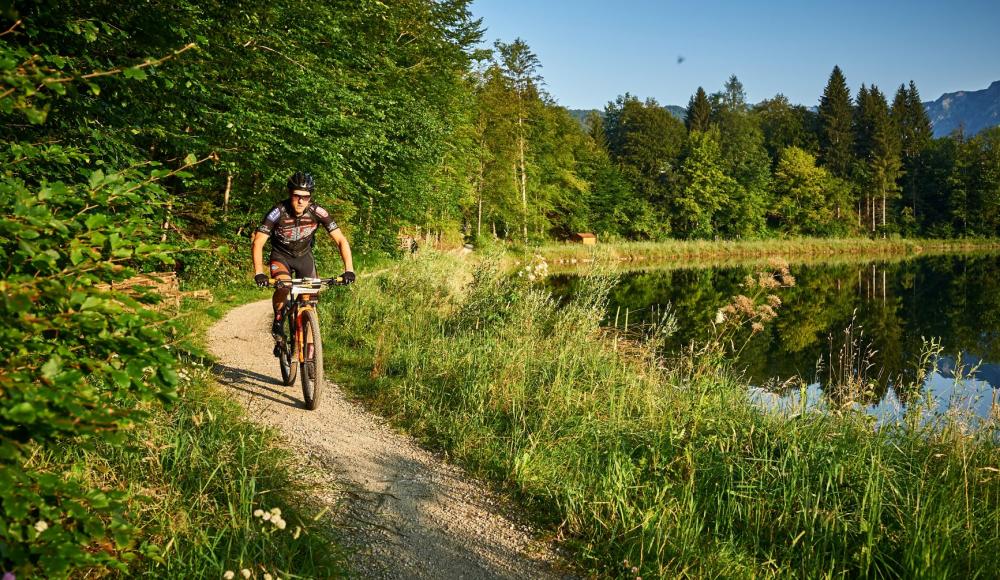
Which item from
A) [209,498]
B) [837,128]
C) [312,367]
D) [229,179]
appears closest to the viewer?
[209,498]

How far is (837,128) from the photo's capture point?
75.0m

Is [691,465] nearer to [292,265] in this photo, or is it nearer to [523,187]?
[292,265]

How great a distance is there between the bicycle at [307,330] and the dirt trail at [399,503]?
0.86ft

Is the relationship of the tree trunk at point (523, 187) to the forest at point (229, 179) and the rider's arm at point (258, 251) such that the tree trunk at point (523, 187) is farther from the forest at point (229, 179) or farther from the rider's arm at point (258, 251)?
the rider's arm at point (258, 251)

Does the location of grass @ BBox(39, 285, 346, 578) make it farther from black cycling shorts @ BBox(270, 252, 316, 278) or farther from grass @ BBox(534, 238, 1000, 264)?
grass @ BBox(534, 238, 1000, 264)

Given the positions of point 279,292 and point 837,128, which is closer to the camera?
point 279,292

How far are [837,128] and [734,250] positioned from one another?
3767cm

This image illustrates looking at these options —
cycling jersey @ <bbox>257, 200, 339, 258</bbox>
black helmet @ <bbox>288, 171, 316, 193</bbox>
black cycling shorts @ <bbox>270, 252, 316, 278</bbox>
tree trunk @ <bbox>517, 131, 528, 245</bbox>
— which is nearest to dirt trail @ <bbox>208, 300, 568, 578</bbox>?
black cycling shorts @ <bbox>270, 252, 316, 278</bbox>

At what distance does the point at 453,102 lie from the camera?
1160 inches

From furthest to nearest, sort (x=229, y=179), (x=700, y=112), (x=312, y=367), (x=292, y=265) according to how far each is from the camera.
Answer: (x=700, y=112)
(x=229, y=179)
(x=292, y=265)
(x=312, y=367)

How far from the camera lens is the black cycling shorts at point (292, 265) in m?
6.83

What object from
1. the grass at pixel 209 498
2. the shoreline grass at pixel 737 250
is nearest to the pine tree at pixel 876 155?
the shoreline grass at pixel 737 250

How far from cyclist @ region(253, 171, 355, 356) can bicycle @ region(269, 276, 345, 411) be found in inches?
6.0

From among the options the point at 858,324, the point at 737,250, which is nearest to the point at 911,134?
the point at 737,250
